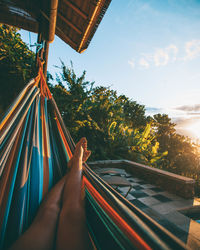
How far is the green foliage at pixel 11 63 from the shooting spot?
3.50m

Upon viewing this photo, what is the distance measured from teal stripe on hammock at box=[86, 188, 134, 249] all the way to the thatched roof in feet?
4.84

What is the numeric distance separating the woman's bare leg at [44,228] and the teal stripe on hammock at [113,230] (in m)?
0.19

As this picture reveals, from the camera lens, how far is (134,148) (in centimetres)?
406

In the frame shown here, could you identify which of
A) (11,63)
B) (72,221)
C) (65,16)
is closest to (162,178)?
(72,221)

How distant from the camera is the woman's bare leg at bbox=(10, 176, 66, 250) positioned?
18.4 inches

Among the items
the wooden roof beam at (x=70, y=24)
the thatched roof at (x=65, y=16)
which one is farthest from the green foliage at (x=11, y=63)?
the wooden roof beam at (x=70, y=24)

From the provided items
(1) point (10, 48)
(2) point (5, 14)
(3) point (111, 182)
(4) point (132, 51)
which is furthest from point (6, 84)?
(3) point (111, 182)

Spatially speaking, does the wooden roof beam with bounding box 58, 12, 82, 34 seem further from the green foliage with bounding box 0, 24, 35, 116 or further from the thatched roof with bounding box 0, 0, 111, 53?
the green foliage with bounding box 0, 24, 35, 116

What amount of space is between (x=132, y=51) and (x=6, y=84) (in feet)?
13.1

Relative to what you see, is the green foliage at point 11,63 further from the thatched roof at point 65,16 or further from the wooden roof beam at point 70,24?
the wooden roof beam at point 70,24

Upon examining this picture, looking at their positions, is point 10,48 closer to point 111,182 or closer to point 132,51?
point 132,51

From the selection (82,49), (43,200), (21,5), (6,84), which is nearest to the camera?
(43,200)

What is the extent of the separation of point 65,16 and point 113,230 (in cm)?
210

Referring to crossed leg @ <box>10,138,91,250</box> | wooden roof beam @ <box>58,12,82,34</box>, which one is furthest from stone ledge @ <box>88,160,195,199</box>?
wooden roof beam @ <box>58,12,82,34</box>
